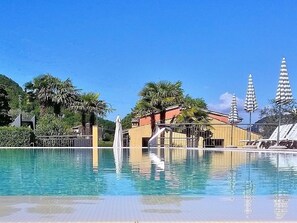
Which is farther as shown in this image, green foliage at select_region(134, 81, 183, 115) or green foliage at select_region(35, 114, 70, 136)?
green foliage at select_region(134, 81, 183, 115)

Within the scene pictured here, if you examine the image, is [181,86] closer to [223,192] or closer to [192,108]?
[192,108]

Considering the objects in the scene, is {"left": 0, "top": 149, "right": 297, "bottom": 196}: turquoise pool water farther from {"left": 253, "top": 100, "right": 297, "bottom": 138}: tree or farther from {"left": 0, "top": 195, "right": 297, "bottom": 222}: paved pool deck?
{"left": 253, "top": 100, "right": 297, "bottom": 138}: tree

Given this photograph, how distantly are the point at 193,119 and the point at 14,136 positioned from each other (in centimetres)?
1201

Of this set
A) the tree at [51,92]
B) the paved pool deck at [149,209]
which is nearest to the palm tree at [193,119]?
the tree at [51,92]

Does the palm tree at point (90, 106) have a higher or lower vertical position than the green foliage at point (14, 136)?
higher

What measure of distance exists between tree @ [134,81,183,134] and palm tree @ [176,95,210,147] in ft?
5.13

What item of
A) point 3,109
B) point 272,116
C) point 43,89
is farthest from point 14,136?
point 43,89

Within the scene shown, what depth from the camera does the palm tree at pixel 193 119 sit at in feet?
99.1

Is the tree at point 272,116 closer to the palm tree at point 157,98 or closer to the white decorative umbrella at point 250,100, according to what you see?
the white decorative umbrella at point 250,100

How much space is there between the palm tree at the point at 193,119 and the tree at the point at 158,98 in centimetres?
156

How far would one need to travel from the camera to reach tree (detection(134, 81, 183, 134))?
36.8m

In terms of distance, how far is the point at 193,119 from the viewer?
3341 cm

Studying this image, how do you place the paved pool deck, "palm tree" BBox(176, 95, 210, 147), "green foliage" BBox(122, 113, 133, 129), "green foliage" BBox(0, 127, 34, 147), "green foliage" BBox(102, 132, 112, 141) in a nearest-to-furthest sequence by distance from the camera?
the paved pool deck, "green foliage" BBox(0, 127, 34, 147), "palm tree" BBox(176, 95, 210, 147), "green foliage" BBox(102, 132, 112, 141), "green foliage" BBox(122, 113, 133, 129)

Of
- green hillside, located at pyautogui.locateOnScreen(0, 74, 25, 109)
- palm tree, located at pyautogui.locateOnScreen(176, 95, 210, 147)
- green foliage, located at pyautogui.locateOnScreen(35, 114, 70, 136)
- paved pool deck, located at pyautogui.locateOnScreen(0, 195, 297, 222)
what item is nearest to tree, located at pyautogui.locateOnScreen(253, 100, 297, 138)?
palm tree, located at pyautogui.locateOnScreen(176, 95, 210, 147)
